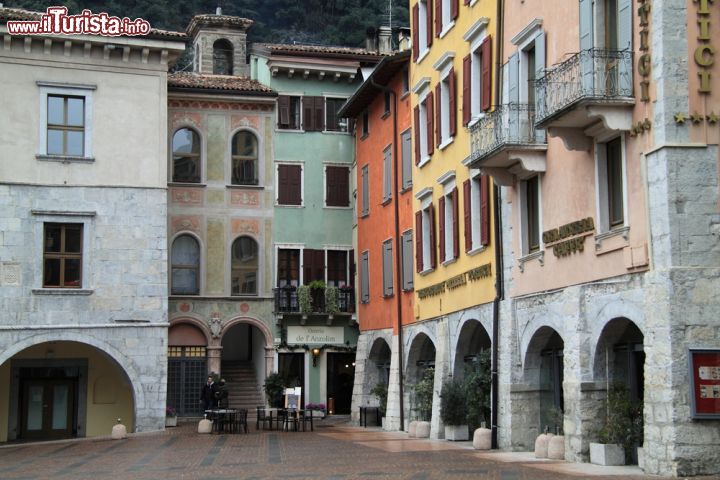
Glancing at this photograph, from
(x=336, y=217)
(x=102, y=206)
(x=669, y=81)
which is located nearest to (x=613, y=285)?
(x=669, y=81)

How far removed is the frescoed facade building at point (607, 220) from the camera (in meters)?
17.2

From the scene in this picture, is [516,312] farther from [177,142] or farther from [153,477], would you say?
[177,142]

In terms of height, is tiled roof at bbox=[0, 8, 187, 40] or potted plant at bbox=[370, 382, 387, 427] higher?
tiled roof at bbox=[0, 8, 187, 40]

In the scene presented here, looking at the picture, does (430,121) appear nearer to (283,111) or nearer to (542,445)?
(283,111)

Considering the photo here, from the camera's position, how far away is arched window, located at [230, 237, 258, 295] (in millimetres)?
39844

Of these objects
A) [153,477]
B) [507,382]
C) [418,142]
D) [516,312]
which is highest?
[418,142]

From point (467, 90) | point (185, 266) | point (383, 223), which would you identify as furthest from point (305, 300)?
point (467, 90)

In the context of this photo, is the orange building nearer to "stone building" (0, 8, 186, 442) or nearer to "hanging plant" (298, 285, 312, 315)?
"hanging plant" (298, 285, 312, 315)

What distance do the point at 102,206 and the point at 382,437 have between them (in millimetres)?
11472

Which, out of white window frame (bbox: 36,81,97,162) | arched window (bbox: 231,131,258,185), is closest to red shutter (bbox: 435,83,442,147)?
white window frame (bbox: 36,81,97,162)

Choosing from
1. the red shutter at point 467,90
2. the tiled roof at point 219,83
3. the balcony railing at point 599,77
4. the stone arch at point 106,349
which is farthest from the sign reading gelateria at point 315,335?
the balcony railing at point 599,77

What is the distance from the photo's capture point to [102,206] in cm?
3500

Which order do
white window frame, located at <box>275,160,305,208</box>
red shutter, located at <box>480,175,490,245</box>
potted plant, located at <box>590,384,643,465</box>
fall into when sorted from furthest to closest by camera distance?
white window frame, located at <box>275,160,305,208</box> → red shutter, located at <box>480,175,490,245</box> → potted plant, located at <box>590,384,643,465</box>

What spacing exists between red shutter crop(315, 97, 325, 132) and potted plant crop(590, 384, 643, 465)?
23.6 metres
